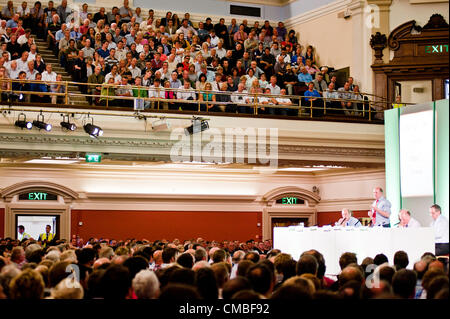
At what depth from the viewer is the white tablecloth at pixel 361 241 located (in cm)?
1003

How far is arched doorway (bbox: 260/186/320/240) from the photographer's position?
22641 millimetres

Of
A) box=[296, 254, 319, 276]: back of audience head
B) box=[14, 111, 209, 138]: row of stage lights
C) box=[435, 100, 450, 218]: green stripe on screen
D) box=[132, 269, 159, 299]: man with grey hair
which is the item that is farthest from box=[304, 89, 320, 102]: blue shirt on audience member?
box=[132, 269, 159, 299]: man with grey hair

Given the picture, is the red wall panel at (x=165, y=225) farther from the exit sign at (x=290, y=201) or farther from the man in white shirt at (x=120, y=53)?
the man in white shirt at (x=120, y=53)

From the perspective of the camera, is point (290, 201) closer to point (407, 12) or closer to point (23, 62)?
point (407, 12)

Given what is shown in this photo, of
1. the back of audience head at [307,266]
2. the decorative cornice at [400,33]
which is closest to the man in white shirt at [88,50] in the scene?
the decorative cornice at [400,33]

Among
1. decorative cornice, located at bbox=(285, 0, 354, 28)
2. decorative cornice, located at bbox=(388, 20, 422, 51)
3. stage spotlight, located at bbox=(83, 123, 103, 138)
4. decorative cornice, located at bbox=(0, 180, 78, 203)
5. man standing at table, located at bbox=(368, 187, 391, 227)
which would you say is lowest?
man standing at table, located at bbox=(368, 187, 391, 227)

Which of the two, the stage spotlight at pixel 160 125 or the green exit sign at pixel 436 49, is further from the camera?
the green exit sign at pixel 436 49

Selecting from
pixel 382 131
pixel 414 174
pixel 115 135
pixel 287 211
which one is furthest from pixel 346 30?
pixel 414 174

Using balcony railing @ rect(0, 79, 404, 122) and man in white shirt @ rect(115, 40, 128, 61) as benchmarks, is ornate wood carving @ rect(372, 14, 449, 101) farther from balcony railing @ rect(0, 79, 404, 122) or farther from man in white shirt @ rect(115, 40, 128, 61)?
man in white shirt @ rect(115, 40, 128, 61)

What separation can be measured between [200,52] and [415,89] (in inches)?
223

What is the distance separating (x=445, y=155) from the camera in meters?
10.5

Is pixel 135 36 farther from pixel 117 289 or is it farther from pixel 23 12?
pixel 117 289

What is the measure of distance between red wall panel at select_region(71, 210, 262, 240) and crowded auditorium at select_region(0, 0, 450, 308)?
4 cm

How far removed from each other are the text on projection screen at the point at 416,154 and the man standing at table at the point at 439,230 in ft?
3.41
